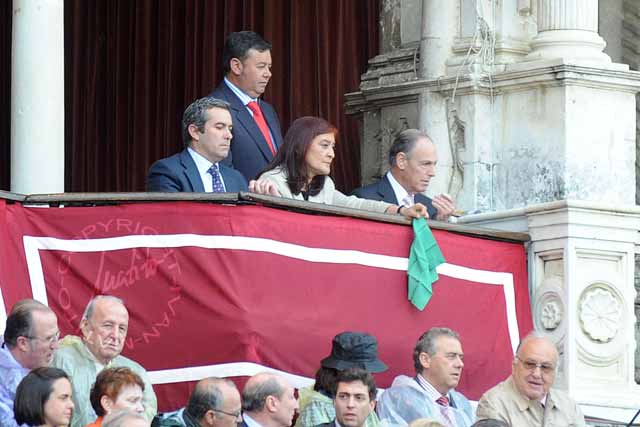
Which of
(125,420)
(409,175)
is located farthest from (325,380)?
(125,420)

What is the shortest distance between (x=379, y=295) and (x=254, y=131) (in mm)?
1274

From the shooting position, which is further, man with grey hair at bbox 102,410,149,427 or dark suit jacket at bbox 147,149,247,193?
dark suit jacket at bbox 147,149,247,193

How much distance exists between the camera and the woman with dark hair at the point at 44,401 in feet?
27.5

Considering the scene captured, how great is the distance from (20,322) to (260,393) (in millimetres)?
1097

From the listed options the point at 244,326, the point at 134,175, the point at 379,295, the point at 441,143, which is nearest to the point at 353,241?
the point at 379,295

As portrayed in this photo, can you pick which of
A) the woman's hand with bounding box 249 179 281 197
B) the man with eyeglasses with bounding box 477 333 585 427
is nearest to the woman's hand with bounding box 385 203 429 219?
the woman's hand with bounding box 249 179 281 197

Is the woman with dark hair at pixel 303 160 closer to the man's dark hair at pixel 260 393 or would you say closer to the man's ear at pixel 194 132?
the man's ear at pixel 194 132

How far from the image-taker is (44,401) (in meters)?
8.38

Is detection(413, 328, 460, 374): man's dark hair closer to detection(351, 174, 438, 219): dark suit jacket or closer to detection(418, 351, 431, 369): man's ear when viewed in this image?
detection(418, 351, 431, 369): man's ear

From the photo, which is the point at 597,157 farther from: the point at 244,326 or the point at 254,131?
the point at 244,326

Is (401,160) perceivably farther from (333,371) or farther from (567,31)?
(333,371)

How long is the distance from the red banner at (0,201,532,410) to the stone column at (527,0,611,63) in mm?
2150

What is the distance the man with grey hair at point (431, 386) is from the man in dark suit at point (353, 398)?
561 millimetres

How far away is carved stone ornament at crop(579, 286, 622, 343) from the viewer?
38.1ft
